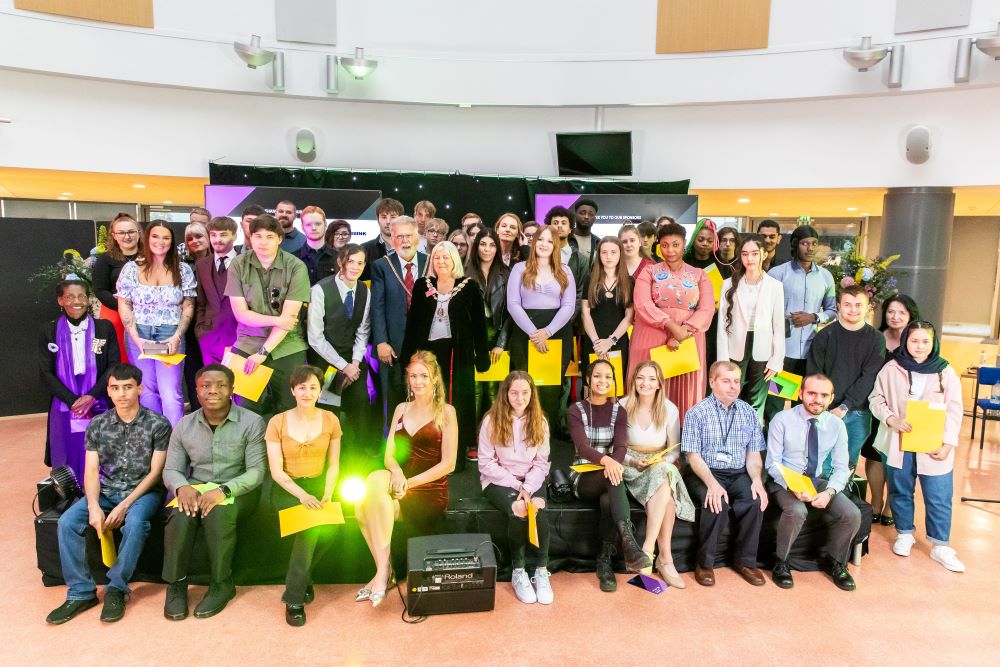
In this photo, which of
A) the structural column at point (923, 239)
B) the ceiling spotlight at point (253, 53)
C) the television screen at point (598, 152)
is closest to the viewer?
the ceiling spotlight at point (253, 53)

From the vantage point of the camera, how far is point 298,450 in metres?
3.21

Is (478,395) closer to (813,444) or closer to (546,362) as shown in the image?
(546,362)

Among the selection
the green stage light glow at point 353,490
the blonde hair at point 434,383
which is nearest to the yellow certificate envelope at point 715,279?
the blonde hair at point 434,383

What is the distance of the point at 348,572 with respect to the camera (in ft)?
11.1

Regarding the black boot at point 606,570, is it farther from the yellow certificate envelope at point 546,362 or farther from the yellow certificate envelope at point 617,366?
the yellow certificate envelope at point 546,362

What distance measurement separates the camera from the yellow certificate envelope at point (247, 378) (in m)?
3.54

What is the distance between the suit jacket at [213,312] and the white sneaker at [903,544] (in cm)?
435

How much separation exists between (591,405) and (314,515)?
5.27 feet

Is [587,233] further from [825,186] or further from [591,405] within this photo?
[825,186]

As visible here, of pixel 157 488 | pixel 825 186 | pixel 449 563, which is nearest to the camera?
pixel 449 563

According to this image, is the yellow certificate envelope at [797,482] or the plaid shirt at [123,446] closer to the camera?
the plaid shirt at [123,446]

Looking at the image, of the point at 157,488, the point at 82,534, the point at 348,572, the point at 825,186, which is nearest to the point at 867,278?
the point at 825,186

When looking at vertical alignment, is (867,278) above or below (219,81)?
below

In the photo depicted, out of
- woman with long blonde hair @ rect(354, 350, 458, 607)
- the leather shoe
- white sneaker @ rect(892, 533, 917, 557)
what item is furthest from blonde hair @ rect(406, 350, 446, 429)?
white sneaker @ rect(892, 533, 917, 557)
